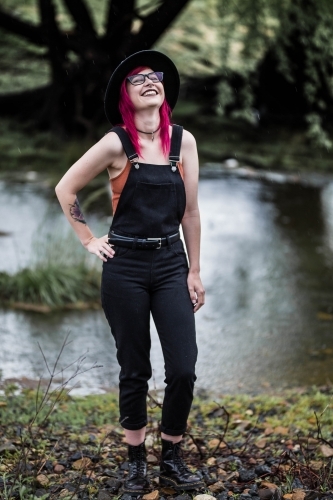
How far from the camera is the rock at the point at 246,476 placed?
3.65 meters

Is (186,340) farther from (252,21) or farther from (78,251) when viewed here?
(252,21)

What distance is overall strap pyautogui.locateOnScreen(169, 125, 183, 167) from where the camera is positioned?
3377mm

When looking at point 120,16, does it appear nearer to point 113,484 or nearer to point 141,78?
point 141,78

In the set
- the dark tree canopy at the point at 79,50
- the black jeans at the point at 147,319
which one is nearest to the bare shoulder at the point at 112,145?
the black jeans at the point at 147,319

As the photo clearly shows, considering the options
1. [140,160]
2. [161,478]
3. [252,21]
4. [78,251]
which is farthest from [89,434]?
[252,21]

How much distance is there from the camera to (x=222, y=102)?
327 inches

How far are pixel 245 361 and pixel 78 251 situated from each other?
246 centimetres

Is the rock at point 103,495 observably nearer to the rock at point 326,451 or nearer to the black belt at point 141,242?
the black belt at point 141,242

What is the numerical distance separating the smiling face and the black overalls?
0.50ft

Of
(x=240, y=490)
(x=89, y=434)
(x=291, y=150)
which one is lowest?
(x=291, y=150)

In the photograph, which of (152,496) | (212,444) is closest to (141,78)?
(152,496)

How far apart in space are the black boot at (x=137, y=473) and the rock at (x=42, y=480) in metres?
0.37

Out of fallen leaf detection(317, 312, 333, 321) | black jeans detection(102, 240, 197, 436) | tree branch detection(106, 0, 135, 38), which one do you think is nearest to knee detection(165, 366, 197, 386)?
black jeans detection(102, 240, 197, 436)

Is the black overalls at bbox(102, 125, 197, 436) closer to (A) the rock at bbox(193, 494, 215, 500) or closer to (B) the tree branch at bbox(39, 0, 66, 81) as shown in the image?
(A) the rock at bbox(193, 494, 215, 500)
